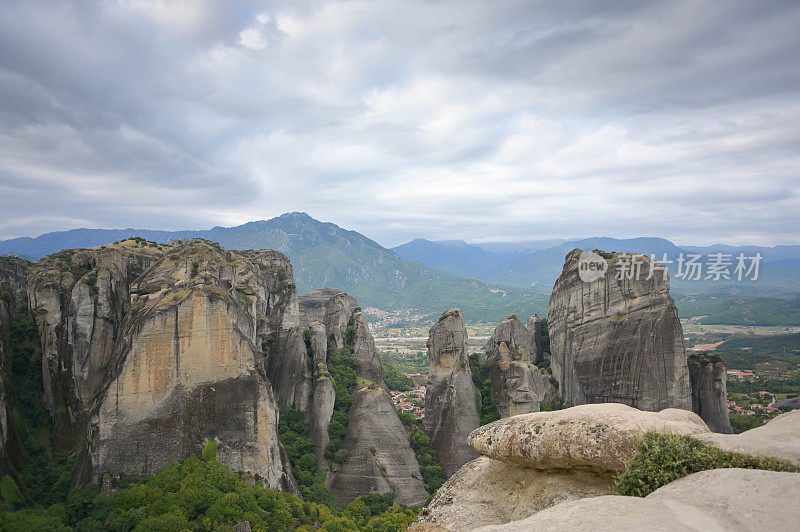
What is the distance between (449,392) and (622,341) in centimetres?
1574

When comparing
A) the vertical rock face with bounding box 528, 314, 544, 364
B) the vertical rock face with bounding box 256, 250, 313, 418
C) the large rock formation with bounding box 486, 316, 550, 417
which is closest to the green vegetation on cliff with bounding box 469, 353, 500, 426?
the large rock formation with bounding box 486, 316, 550, 417

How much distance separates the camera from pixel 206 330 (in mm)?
23000

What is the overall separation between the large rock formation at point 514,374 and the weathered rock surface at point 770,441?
1025 inches

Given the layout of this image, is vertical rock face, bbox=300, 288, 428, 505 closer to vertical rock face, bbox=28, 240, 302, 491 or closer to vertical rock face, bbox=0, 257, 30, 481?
vertical rock face, bbox=28, 240, 302, 491

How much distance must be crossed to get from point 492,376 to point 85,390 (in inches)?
1289

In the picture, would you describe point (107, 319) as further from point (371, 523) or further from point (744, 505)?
point (744, 505)

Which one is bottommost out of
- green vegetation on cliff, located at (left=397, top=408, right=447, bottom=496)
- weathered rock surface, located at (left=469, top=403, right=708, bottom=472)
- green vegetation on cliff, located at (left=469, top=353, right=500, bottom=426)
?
green vegetation on cliff, located at (left=397, top=408, right=447, bottom=496)

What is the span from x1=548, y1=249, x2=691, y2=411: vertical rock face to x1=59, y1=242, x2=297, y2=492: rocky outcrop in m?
28.0

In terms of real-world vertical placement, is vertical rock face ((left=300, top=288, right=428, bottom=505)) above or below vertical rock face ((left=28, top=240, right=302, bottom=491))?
below

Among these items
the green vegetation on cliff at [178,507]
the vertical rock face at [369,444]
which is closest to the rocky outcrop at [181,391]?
the green vegetation on cliff at [178,507]

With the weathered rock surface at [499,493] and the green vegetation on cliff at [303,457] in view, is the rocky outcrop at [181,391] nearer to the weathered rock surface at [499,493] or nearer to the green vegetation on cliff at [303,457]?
the green vegetation on cliff at [303,457]

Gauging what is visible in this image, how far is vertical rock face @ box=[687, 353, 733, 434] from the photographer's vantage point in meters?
37.5

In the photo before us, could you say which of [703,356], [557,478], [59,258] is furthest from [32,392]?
[703,356]

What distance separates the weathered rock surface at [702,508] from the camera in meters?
6.57
